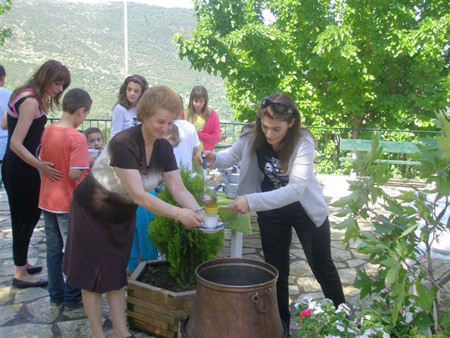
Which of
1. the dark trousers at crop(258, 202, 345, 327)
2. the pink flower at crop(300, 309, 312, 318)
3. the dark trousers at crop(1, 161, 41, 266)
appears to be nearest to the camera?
the pink flower at crop(300, 309, 312, 318)

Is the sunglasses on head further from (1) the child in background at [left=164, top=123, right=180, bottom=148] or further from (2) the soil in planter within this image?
(1) the child in background at [left=164, top=123, right=180, bottom=148]

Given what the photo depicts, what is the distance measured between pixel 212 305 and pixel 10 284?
2.70m

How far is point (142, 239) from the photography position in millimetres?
4105

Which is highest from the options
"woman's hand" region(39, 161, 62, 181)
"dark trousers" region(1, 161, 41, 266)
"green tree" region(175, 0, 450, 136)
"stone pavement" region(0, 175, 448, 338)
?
"green tree" region(175, 0, 450, 136)

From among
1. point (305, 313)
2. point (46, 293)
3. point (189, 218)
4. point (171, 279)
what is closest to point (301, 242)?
point (305, 313)

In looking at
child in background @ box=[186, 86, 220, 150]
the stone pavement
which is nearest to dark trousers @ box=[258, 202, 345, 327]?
the stone pavement

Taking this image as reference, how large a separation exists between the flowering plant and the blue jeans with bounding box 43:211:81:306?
1.98m

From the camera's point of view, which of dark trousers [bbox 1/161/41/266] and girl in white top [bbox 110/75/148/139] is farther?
girl in white top [bbox 110/75/148/139]

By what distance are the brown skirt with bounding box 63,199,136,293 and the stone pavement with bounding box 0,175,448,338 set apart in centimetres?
71

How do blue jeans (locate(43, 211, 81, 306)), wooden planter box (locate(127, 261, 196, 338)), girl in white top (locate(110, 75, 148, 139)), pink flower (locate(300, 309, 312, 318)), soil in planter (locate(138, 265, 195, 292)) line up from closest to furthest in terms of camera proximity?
pink flower (locate(300, 309, 312, 318))
wooden planter box (locate(127, 261, 196, 338))
soil in planter (locate(138, 265, 195, 292))
blue jeans (locate(43, 211, 81, 306))
girl in white top (locate(110, 75, 148, 139))

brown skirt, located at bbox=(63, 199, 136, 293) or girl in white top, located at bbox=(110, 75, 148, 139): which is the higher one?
girl in white top, located at bbox=(110, 75, 148, 139)

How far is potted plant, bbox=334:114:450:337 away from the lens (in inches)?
67.2

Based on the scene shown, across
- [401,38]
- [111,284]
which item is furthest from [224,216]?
[401,38]

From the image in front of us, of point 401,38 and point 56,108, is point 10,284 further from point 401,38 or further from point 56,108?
point 401,38
